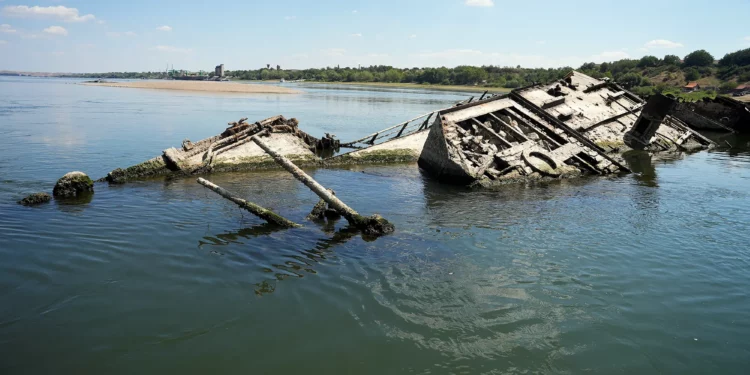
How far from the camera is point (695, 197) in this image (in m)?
13.5

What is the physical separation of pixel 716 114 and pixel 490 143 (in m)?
26.7

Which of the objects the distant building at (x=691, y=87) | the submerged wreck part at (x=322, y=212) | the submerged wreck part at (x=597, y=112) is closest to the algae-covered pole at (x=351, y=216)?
the submerged wreck part at (x=322, y=212)

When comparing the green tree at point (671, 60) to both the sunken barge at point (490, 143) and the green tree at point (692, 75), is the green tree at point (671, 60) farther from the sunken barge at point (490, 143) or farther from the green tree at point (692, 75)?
the sunken barge at point (490, 143)

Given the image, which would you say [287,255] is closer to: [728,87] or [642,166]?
[642,166]

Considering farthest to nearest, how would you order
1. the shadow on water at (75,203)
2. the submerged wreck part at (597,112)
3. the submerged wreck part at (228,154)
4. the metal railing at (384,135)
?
the metal railing at (384,135) < the submerged wreck part at (597,112) < the submerged wreck part at (228,154) < the shadow on water at (75,203)

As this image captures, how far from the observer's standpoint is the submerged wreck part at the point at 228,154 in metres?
14.1

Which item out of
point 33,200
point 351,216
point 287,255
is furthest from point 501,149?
point 33,200

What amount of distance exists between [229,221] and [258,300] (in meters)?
3.82

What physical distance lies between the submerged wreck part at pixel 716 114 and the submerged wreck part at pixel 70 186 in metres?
33.5

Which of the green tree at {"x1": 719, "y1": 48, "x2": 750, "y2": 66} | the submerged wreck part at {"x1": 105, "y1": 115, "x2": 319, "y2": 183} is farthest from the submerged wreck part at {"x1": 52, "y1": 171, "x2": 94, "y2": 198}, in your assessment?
the green tree at {"x1": 719, "y1": 48, "x2": 750, "y2": 66}

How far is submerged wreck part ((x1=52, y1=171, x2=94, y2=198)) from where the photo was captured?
11.4 meters

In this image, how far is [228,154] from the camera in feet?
51.4

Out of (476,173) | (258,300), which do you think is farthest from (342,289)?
(476,173)

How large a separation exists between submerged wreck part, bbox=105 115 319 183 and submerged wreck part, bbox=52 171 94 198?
150cm
